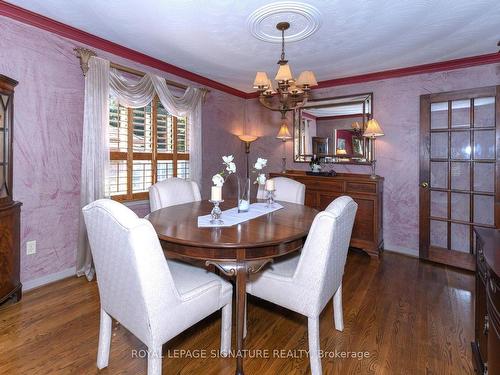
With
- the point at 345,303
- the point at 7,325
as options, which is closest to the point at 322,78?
the point at 345,303

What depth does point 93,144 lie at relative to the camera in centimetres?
286

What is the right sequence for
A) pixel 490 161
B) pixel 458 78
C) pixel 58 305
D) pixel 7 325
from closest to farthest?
pixel 7 325 < pixel 58 305 < pixel 490 161 < pixel 458 78

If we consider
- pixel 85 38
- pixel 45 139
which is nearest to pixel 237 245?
pixel 45 139

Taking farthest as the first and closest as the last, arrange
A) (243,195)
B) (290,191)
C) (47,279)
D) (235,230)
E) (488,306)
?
(290,191) < (47,279) < (243,195) < (235,230) < (488,306)

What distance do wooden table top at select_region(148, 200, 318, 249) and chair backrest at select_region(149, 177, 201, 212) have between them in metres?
0.37

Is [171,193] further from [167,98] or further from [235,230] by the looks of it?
[167,98]

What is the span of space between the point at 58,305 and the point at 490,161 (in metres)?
4.40

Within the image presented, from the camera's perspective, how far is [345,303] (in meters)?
2.47

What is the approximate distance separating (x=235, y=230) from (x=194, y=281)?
1.23 ft

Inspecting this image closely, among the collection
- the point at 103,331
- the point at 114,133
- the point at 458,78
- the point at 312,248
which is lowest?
the point at 103,331

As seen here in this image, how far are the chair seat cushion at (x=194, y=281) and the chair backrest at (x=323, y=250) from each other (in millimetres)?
428

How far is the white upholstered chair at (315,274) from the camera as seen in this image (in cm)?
152

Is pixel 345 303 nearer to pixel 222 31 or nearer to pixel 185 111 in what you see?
pixel 222 31

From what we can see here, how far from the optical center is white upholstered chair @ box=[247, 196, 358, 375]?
1.52m
